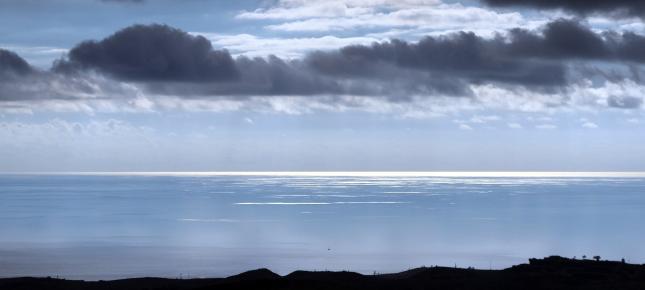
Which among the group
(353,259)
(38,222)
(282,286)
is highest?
(38,222)

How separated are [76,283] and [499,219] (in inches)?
4308

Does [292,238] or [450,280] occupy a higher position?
[292,238]

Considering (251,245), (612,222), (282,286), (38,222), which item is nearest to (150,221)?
(38,222)

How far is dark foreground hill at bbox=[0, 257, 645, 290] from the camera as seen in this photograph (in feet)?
136

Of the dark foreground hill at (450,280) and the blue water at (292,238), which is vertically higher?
the blue water at (292,238)

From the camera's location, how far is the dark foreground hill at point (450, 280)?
4138 centimetres

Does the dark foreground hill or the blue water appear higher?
the blue water

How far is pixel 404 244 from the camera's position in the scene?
102 metres

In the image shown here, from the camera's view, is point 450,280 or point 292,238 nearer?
point 450,280

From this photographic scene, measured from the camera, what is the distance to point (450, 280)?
143 ft

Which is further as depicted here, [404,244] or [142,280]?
[404,244]

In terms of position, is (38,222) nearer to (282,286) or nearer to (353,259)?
(353,259)

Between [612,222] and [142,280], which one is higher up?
[612,222]

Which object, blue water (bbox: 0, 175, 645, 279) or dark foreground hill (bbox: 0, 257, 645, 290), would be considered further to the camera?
blue water (bbox: 0, 175, 645, 279)
